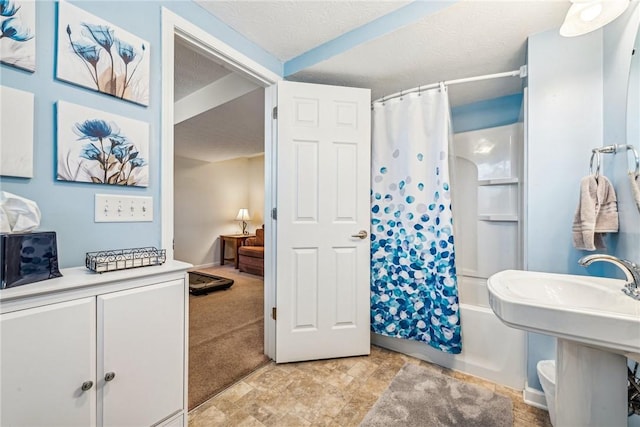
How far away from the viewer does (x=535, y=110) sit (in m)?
1.45

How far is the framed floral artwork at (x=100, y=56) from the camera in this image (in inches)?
38.8

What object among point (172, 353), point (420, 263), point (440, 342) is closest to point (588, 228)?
point (420, 263)

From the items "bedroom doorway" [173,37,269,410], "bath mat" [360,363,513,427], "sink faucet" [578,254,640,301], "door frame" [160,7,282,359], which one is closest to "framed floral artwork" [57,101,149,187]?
"door frame" [160,7,282,359]

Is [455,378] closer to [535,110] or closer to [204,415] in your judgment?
[204,415]

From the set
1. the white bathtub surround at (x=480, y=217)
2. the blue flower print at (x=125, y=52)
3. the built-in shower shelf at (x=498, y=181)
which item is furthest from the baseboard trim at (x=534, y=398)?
the blue flower print at (x=125, y=52)

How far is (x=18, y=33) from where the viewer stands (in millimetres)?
875

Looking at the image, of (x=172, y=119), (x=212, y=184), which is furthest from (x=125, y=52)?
(x=212, y=184)

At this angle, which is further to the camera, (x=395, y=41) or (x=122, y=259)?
(x=395, y=41)

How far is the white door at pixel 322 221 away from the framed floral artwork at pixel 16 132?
1.18m

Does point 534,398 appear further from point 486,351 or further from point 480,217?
point 480,217

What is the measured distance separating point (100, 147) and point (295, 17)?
124 centimetres

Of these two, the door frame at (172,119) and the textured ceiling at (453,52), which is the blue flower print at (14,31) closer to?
the door frame at (172,119)

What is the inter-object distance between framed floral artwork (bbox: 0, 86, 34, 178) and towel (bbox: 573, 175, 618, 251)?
2251mm

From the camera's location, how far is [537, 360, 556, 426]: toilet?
1224 millimetres
